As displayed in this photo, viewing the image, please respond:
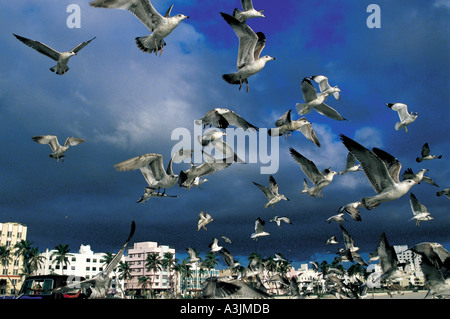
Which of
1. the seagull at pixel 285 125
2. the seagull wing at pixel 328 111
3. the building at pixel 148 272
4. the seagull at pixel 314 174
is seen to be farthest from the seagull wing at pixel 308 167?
the building at pixel 148 272

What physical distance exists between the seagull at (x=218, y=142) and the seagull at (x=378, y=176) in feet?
17.4

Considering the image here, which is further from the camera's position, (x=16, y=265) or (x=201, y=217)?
(x=16, y=265)

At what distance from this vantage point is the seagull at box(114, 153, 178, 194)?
1383cm

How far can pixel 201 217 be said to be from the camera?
23125 millimetres

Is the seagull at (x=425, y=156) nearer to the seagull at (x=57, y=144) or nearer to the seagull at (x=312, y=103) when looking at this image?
the seagull at (x=312, y=103)

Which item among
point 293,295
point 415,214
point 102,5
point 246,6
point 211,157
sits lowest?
point 293,295

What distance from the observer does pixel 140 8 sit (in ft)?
46.3

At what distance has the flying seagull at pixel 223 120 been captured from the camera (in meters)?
15.5

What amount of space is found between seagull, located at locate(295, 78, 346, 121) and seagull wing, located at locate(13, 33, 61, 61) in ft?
36.9
